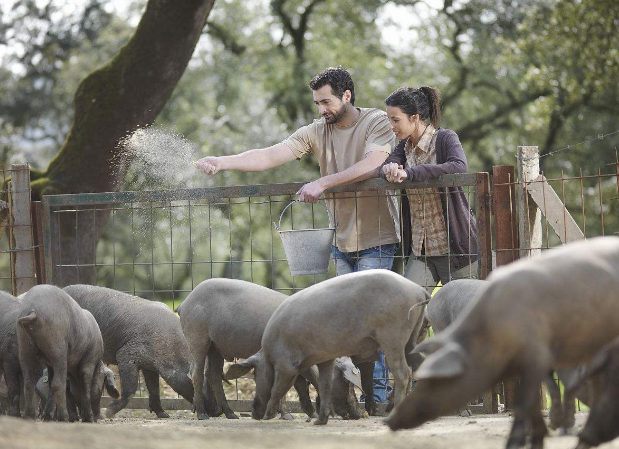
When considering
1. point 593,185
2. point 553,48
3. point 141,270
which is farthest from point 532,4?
point 141,270

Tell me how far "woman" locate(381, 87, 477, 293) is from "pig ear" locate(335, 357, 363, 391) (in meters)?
0.92

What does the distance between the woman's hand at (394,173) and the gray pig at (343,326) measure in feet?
4.25

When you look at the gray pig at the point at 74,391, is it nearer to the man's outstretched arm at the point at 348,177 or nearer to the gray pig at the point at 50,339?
the gray pig at the point at 50,339

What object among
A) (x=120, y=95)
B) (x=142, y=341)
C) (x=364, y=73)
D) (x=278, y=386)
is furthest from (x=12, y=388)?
(x=364, y=73)

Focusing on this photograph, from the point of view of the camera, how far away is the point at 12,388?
24.0 feet

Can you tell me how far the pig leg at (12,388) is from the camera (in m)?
7.21

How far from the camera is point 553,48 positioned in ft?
65.7

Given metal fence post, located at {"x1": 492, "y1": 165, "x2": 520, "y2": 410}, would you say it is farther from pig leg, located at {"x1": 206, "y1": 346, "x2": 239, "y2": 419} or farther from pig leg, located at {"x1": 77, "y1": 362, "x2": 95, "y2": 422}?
pig leg, located at {"x1": 77, "y1": 362, "x2": 95, "y2": 422}

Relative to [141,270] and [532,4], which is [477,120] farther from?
[141,270]

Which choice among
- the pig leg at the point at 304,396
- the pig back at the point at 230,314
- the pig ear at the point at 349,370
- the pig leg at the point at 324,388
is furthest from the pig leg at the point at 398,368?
the pig back at the point at 230,314

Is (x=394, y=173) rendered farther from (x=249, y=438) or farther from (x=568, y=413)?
(x=249, y=438)

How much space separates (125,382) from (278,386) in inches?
78.4

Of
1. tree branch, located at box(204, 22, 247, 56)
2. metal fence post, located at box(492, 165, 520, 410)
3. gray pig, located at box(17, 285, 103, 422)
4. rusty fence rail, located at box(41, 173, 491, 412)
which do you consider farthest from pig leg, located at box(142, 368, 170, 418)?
tree branch, located at box(204, 22, 247, 56)

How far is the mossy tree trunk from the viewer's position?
11750mm
